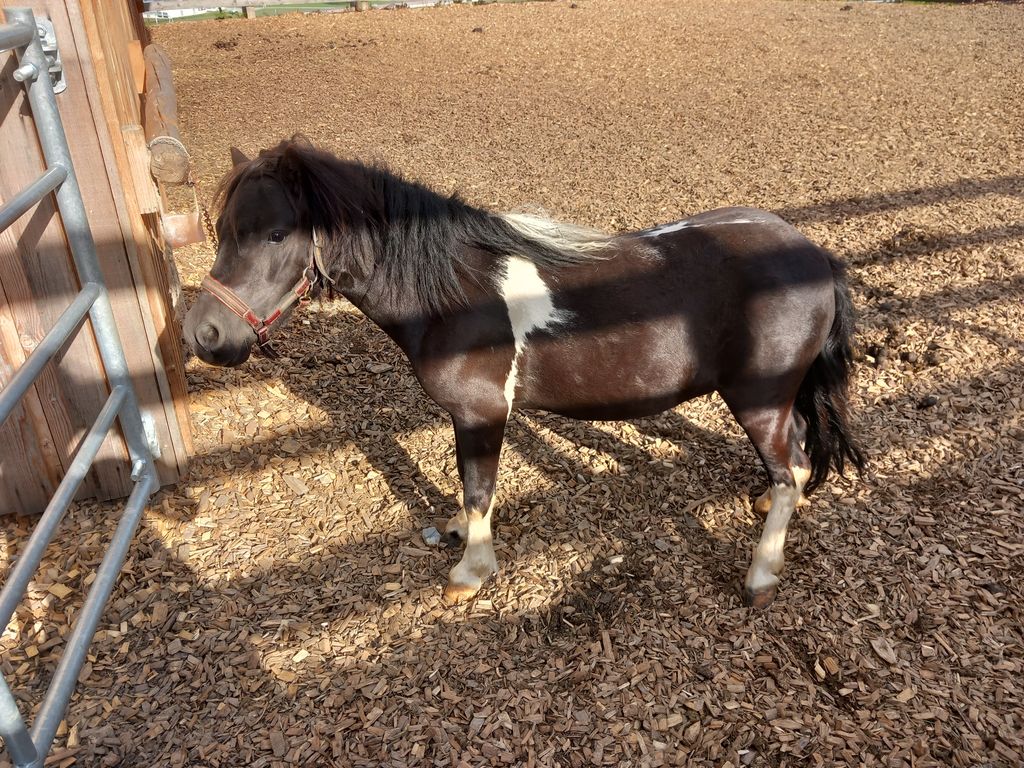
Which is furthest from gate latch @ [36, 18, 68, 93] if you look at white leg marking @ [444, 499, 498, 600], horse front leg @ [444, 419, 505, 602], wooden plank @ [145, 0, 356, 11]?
wooden plank @ [145, 0, 356, 11]

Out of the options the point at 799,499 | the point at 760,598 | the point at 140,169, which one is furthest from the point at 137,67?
the point at 760,598

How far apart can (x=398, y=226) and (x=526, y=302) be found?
0.59 metres

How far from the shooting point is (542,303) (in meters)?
2.88

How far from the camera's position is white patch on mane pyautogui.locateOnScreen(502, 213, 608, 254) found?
115 inches

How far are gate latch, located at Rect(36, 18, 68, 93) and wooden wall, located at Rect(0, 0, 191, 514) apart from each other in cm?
15

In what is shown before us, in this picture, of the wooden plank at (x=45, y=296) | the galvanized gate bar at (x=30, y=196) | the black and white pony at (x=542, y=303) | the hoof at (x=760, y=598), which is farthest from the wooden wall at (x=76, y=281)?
the hoof at (x=760, y=598)

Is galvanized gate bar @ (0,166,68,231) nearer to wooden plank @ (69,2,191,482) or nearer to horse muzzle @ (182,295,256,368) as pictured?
wooden plank @ (69,2,191,482)

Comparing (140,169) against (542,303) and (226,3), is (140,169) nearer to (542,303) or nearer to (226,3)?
(542,303)

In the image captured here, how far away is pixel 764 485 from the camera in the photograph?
12.3 feet

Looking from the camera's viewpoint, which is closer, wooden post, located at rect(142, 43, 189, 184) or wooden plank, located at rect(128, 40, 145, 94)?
wooden post, located at rect(142, 43, 189, 184)

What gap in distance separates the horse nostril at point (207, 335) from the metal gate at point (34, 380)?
439mm

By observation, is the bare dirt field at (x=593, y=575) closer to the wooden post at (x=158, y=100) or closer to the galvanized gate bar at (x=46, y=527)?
the galvanized gate bar at (x=46, y=527)

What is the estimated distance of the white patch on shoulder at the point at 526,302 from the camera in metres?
2.87

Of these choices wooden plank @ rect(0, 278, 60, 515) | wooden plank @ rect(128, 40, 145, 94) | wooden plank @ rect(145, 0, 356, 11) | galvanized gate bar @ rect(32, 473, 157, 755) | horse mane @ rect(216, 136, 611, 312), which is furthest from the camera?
wooden plank @ rect(145, 0, 356, 11)
